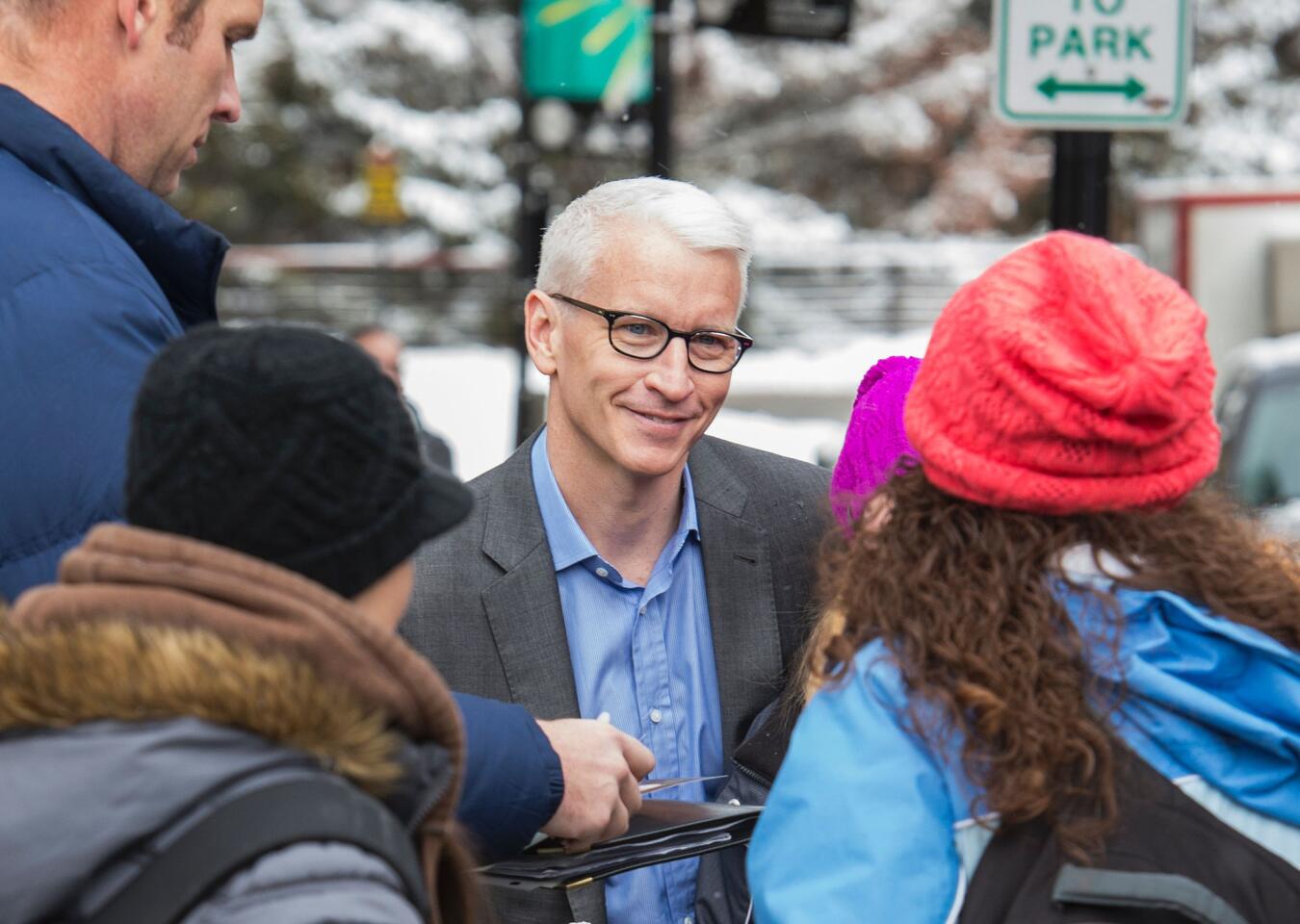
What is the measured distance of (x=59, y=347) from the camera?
2.13 meters

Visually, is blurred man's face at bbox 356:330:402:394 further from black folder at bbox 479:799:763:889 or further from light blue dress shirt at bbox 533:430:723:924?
black folder at bbox 479:799:763:889

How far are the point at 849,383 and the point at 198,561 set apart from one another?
46.3 feet

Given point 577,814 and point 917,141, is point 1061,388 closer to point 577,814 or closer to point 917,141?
point 577,814

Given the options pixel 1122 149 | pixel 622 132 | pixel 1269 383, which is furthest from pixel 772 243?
pixel 1269 383

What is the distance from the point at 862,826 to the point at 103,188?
1378 mm

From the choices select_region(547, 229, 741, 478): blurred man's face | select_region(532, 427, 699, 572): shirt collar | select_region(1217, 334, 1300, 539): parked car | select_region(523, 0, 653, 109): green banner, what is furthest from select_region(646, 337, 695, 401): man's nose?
select_region(523, 0, 653, 109): green banner

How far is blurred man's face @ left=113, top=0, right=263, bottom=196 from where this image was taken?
2512 mm

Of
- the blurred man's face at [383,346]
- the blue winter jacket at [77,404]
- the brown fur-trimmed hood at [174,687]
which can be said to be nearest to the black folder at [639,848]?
the blue winter jacket at [77,404]

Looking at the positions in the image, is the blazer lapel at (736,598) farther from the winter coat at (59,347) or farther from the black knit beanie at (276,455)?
the black knit beanie at (276,455)

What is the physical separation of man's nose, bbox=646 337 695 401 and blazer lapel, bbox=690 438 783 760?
0.94 ft

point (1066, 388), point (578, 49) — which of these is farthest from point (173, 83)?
point (578, 49)

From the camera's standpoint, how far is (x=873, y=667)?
2033 mm

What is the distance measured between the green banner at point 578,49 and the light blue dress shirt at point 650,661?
8906 millimetres

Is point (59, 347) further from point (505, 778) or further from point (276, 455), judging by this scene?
point (505, 778)
